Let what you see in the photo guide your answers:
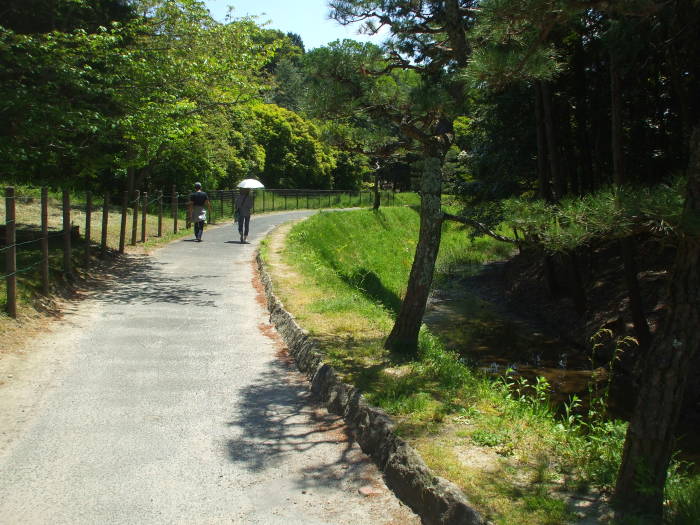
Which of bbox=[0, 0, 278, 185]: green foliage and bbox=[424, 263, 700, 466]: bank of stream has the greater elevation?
bbox=[0, 0, 278, 185]: green foliage

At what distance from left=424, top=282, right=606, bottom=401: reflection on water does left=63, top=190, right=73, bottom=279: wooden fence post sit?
702cm

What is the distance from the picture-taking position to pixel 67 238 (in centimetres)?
1099

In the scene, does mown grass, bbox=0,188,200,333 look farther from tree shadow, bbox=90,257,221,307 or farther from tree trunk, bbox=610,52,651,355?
tree trunk, bbox=610,52,651,355

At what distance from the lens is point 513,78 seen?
5672 mm

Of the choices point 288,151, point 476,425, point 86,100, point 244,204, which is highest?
point 288,151

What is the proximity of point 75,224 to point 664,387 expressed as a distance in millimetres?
16430

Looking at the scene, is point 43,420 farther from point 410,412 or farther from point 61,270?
point 61,270

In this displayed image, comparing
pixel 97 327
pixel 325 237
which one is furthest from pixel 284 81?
pixel 97 327

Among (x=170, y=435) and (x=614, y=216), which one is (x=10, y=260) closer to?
(x=170, y=435)

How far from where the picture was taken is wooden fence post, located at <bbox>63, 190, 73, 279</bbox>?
10719 mm

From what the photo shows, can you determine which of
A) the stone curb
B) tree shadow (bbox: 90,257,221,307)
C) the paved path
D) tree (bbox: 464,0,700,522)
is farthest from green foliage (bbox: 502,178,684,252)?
tree shadow (bbox: 90,257,221,307)

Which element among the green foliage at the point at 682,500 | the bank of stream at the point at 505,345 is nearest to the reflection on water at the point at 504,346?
the bank of stream at the point at 505,345

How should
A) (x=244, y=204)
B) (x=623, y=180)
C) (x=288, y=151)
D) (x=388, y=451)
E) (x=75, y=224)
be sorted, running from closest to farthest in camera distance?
(x=388, y=451) < (x=623, y=180) < (x=75, y=224) < (x=244, y=204) < (x=288, y=151)

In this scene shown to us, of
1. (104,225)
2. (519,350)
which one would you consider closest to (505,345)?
(519,350)
